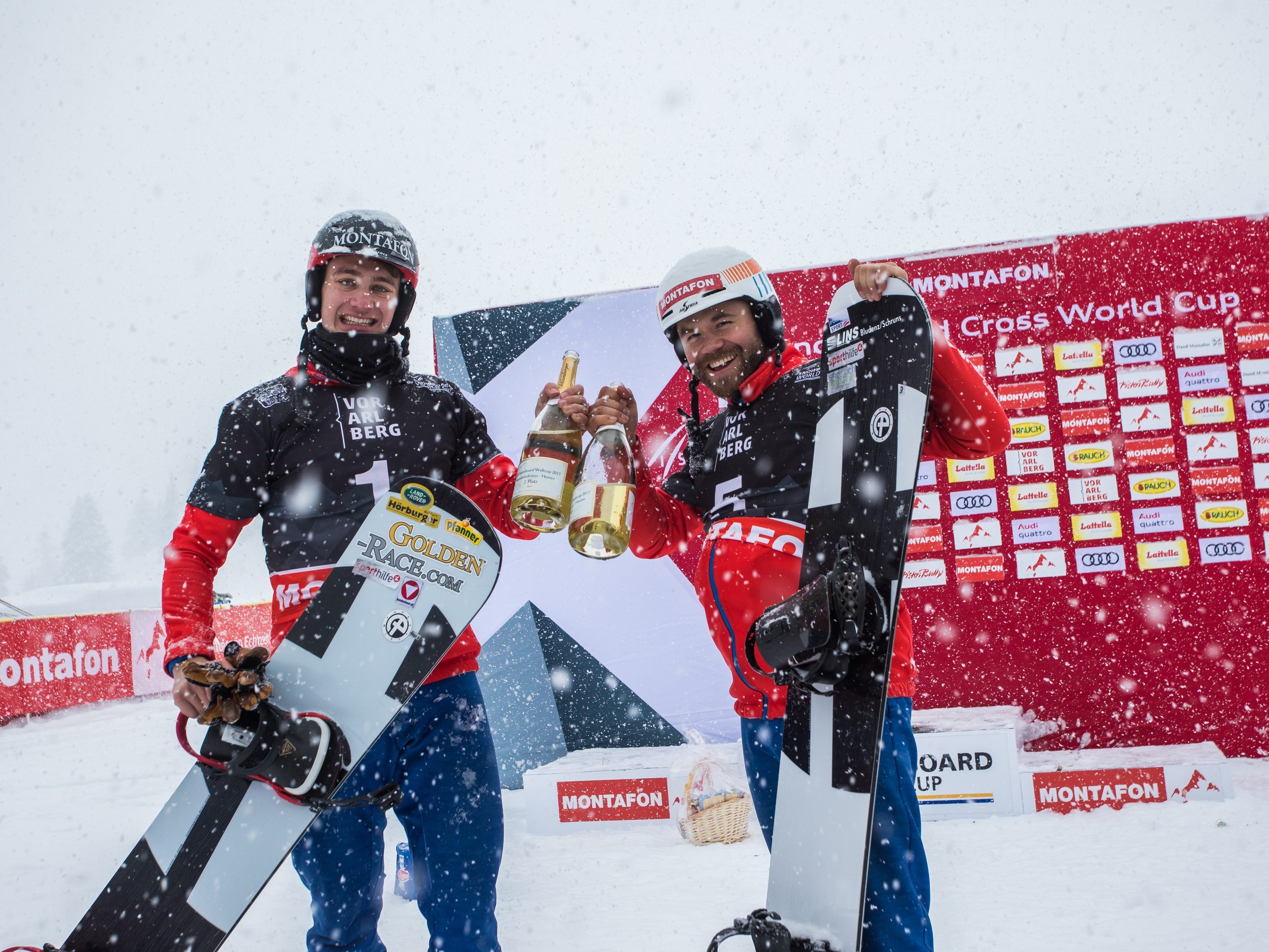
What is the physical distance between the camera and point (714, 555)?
5.40ft

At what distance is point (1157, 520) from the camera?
13.8 feet

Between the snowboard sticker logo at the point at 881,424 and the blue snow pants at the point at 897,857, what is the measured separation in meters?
0.50

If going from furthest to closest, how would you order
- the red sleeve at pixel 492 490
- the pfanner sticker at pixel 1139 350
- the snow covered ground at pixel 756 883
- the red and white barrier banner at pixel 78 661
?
the red and white barrier banner at pixel 78 661 < the pfanner sticker at pixel 1139 350 < the snow covered ground at pixel 756 883 < the red sleeve at pixel 492 490

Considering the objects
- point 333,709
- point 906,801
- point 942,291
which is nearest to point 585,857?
point 333,709

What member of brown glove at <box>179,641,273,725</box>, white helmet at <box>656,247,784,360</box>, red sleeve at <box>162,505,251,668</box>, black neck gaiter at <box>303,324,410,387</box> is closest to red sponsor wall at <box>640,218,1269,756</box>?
white helmet at <box>656,247,784,360</box>

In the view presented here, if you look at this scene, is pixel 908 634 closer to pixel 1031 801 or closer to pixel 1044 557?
pixel 1031 801

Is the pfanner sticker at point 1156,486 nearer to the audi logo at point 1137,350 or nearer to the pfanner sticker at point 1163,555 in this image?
the pfanner sticker at point 1163,555

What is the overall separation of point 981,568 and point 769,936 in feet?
11.5

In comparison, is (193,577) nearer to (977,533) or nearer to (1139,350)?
(977,533)

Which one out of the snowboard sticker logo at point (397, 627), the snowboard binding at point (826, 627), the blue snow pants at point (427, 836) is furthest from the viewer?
the snowboard sticker logo at point (397, 627)

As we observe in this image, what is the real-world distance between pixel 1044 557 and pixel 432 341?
388cm

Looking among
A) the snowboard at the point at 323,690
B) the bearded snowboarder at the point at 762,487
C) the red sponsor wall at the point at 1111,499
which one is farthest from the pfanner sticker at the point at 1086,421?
the snowboard at the point at 323,690

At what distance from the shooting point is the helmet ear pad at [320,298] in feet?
6.40

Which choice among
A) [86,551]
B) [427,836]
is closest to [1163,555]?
[427,836]
